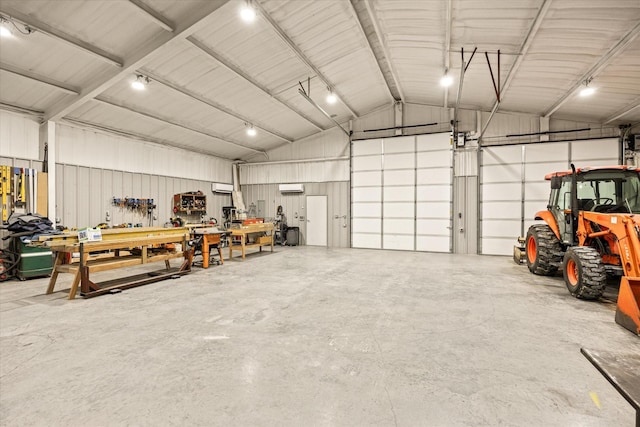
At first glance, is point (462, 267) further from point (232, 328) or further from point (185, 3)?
point (185, 3)

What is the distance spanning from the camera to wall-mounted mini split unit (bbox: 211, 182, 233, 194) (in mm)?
12403

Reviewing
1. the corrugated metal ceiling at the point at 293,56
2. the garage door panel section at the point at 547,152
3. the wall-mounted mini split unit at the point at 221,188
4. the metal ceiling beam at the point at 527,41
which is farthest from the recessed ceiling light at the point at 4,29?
the garage door panel section at the point at 547,152

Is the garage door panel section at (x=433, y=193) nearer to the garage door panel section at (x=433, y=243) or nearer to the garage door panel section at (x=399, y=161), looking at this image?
the garage door panel section at (x=399, y=161)

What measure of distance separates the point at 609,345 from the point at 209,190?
12332mm

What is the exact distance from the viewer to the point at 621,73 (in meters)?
6.09

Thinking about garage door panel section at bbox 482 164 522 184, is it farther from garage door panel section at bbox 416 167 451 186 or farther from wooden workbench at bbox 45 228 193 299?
wooden workbench at bbox 45 228 193 299

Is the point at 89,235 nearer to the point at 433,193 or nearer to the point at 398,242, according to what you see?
the point at 398,242

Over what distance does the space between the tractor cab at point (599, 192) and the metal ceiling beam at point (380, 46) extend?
183 inches

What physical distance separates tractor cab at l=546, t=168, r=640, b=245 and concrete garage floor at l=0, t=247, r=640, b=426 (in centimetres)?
151

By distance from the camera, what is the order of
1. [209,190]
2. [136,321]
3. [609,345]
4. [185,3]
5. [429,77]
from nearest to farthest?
[609,345] < [136,321] < [185,3] < [429,77] < [209,190]

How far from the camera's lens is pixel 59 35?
16.2 ft

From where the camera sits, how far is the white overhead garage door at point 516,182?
8.99m

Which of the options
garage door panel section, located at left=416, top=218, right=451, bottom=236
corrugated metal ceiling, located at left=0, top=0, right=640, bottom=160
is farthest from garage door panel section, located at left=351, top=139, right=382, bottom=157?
garage door panel section, located at left=416, top=218, right=451, bottom=236

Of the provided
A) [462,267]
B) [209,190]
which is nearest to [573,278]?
[462,267]
